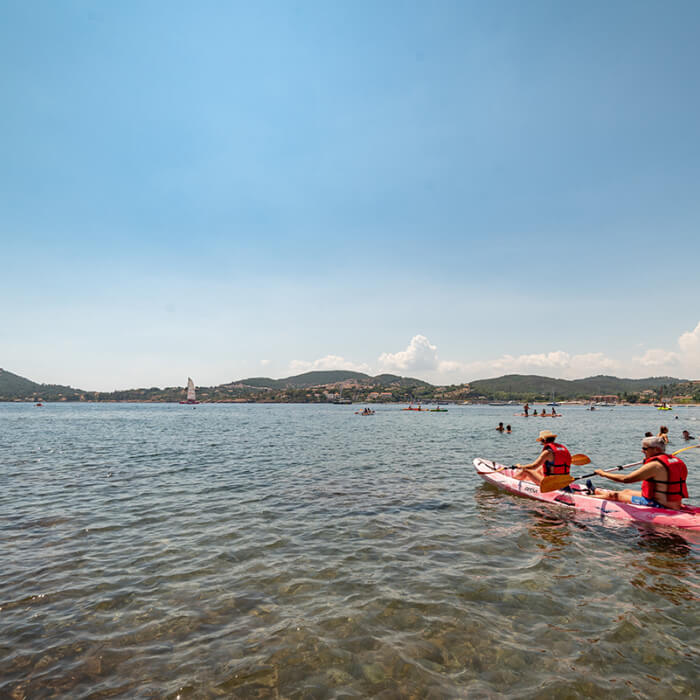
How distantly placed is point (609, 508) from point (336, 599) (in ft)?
35.6

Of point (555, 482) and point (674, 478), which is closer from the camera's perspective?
point (674, 478)

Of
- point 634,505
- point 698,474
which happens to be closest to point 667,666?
point 634,505

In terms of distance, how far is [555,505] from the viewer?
1509cm

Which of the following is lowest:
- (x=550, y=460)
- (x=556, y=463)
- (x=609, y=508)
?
(x=609, y=508)

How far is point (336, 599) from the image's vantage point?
310 inches

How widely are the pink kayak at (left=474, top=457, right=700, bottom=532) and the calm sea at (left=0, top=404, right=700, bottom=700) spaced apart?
17.7 inches

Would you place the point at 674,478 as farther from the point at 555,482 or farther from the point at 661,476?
the point at 555,482

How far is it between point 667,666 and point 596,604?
1868 mm

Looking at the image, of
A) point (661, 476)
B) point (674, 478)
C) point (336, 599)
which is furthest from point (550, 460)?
point (336, 599)

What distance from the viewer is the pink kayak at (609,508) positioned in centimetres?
1210

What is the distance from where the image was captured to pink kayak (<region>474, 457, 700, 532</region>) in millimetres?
12102

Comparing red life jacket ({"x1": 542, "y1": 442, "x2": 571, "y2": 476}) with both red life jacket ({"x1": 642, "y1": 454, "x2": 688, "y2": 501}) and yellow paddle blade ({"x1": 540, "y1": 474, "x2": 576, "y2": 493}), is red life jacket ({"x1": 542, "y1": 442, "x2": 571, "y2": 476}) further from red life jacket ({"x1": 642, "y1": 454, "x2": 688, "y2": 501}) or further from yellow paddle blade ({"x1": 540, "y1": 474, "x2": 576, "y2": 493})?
red life jacket ({"x1": 642, "y1": 454, "x2": 688, "y2": 501})

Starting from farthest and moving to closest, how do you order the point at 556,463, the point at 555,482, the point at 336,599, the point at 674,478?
the point at 556,463
the point at 555,482
the point at 674,478
the point at 336,599

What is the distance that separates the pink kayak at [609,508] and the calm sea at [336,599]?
450 millimetres
